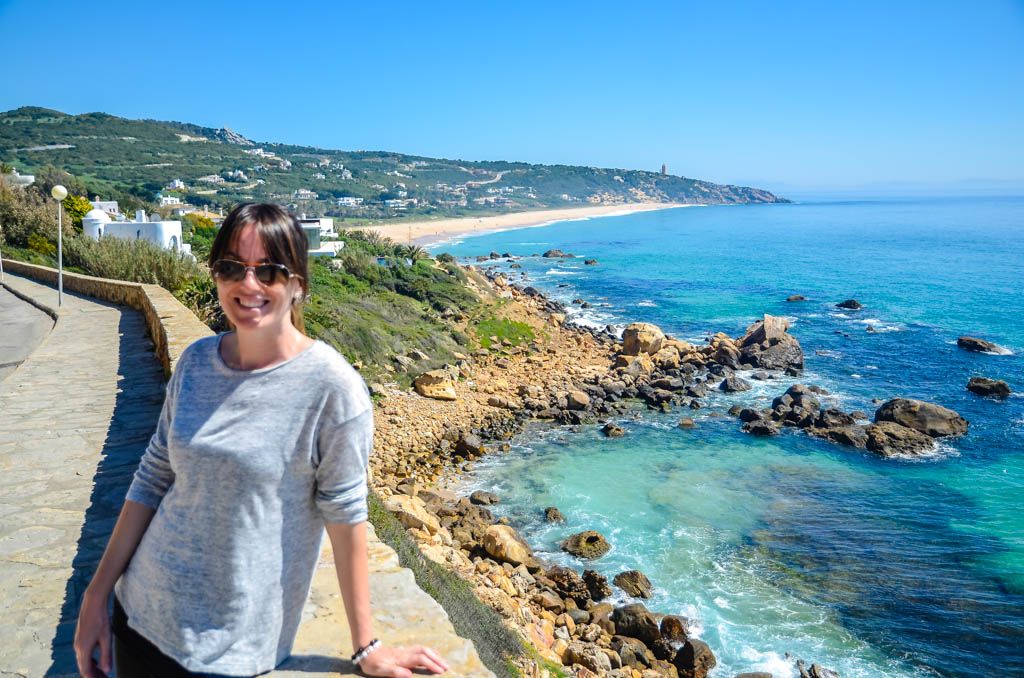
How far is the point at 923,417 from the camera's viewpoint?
717 inches

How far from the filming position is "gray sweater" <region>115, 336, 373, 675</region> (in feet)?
5.26

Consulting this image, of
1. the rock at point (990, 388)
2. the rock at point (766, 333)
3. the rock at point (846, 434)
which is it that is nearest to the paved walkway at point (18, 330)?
the rock at point (846, 434)

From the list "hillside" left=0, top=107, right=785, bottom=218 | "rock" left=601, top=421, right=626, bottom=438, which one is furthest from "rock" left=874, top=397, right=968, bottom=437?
"hillside" left=0, top=107, right=785, bottom=218

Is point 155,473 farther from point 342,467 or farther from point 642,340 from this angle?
point 642,340

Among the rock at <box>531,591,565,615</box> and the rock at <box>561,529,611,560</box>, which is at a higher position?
the rock at <box>531,591,565,615</box>

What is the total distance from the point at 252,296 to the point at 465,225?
104656 millimetres

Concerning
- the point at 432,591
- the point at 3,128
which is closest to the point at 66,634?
the point at 432,591

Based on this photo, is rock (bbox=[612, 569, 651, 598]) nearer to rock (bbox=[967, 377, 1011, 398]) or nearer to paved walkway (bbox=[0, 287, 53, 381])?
paved walkway (bbox=[0, 287, 53, 381])

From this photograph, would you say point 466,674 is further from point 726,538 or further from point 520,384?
point 520,384

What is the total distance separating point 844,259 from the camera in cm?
6166

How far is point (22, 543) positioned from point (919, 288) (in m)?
48.6

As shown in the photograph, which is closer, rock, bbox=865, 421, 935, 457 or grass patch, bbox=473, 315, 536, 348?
rock, bbox=865, 421, 935, 457

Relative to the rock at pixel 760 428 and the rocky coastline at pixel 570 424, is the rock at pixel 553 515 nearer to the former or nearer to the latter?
the rocky coastline at pixel 570 424

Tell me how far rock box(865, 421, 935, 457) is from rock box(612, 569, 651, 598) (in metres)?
9.24
